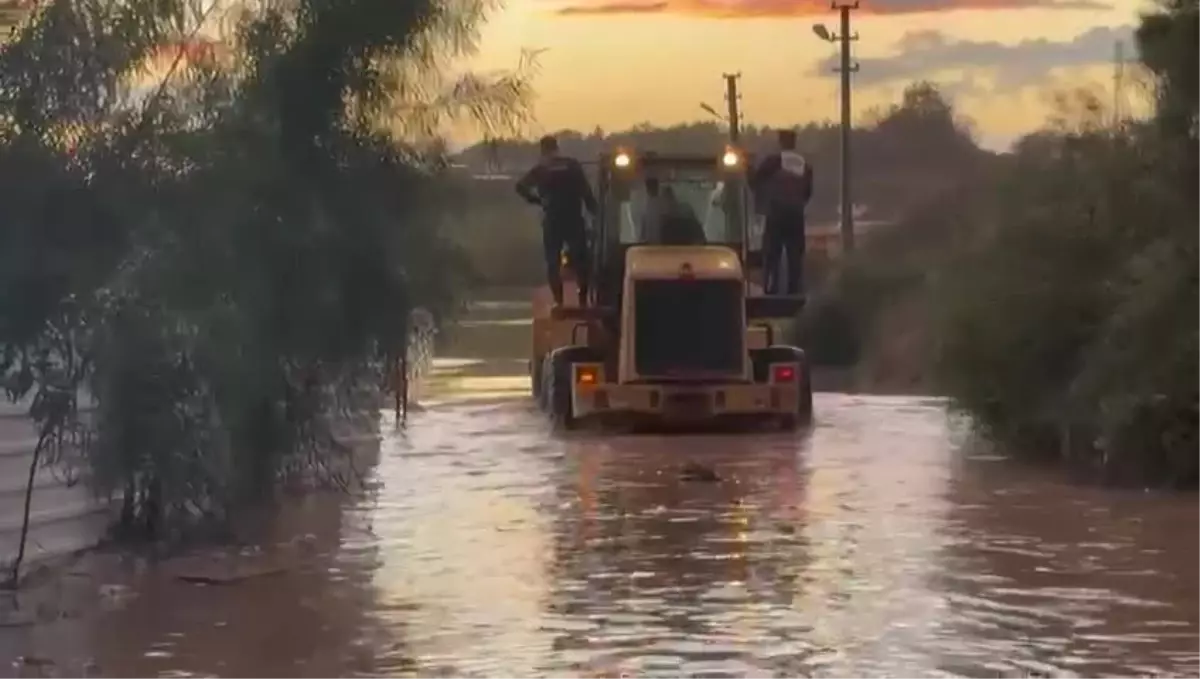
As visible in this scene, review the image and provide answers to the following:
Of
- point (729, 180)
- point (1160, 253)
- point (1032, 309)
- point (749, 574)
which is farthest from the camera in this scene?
point (729, 180)

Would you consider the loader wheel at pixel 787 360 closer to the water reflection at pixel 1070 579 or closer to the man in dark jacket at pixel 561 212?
the man in dark jacket at pixel 561 212

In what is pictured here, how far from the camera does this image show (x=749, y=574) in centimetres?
1596

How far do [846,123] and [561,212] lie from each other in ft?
95.0

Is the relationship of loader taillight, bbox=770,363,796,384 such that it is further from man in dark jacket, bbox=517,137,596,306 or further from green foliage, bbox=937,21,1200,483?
green foliage, bbox=937,21,1200,483

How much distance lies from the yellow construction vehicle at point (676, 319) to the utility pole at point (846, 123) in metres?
25.3

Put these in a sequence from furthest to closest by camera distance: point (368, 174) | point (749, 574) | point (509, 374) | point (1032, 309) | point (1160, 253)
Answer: point (509, 374)
point (1032, 309)
point (1160, 253)
point (368, 174)
point (749, 574)

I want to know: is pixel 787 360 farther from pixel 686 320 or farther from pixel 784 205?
pixel 784 205

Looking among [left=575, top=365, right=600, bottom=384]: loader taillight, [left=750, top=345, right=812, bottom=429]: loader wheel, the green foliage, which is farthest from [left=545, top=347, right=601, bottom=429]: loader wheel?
the green foliage

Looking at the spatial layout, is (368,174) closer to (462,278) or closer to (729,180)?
(462,278)

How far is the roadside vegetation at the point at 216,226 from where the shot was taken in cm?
1438

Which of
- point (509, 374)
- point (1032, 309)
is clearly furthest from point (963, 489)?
point (509, 374)

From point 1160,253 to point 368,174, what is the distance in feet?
27.8

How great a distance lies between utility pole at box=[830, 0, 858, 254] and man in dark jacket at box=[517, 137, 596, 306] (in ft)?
83.7

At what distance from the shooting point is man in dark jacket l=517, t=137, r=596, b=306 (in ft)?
97.9
